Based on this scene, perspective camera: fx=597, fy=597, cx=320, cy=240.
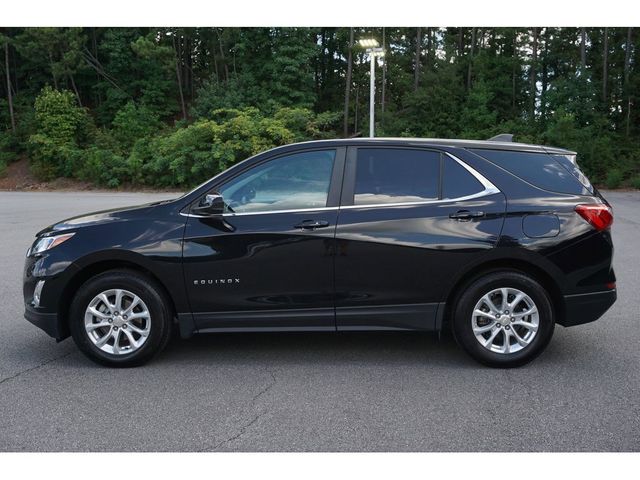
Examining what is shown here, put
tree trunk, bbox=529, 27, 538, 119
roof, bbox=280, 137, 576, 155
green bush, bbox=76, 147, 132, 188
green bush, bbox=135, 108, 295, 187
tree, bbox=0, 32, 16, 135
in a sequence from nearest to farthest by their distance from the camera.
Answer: roof, bbox=280, 137, 576, 155, green bush, bbox=135, 108, 295, 187, green bush, bbox=76, 147, 132, 188, tree trunk, bbox=529, 27, 538, 119, tree, bbox=0, 32, 16, 135

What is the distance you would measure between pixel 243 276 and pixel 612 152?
2949cm

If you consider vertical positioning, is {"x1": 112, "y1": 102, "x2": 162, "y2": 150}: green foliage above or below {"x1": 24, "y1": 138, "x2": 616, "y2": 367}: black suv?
above

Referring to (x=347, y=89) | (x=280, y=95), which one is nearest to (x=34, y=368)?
(x=280, y=95)

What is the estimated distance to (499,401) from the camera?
13.0 feet

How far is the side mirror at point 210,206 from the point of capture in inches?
178

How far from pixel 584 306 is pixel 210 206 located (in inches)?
117

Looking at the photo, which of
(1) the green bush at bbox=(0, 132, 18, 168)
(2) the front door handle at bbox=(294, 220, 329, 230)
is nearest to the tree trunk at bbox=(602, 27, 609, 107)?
(2) the front door handle at bbox=(294, 220, 329, 230)

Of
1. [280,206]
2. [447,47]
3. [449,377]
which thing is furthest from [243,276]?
[447,47]

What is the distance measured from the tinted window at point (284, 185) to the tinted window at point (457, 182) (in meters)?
0.90

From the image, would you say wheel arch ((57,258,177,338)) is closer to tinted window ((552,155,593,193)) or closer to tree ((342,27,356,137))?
tinted window ((552,155,593,193))

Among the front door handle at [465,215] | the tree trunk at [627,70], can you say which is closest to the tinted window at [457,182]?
the front door handle at [465,215]

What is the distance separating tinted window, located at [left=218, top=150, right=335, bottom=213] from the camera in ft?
15.2

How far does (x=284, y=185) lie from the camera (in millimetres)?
4672

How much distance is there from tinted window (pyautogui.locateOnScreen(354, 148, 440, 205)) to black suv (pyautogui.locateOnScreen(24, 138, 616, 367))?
0.5 inches
